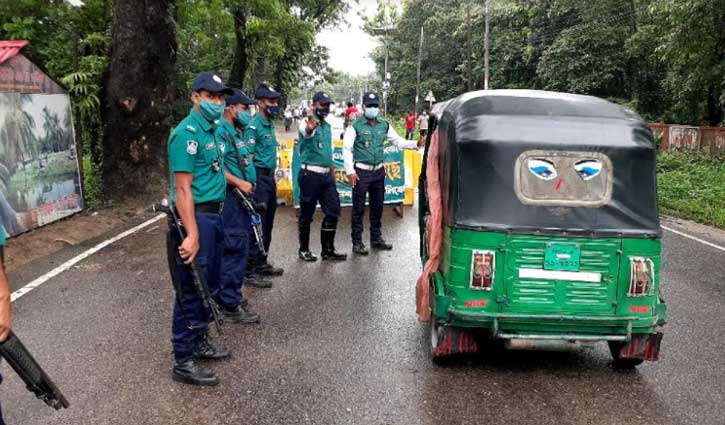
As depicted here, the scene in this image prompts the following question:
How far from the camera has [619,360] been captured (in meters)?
4.24

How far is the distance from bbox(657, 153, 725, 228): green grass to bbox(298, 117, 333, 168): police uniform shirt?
23.4ft

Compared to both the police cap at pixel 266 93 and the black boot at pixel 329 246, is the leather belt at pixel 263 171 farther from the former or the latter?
the black boot at pixel 329 246

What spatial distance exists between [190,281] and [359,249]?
3851mm

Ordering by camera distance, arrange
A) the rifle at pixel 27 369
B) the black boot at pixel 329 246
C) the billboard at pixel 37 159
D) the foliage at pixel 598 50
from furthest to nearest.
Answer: the foliage at pixel 598 50 → the billboard at pixel 37 159 → the black boot at pixel 329 246 → the rifle at pixel 27 369

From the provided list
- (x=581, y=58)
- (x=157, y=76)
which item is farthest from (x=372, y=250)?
(x=581, y=58)

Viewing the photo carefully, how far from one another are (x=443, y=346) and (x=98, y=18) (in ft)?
35.7

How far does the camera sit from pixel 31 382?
2.55 metres

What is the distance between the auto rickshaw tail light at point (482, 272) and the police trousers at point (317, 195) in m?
3.34

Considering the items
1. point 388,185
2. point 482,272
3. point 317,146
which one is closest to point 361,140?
point 317,146

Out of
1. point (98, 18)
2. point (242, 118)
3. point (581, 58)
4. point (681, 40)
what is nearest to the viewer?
point (242, 118)

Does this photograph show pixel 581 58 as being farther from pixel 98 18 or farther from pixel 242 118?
pixel 242 118

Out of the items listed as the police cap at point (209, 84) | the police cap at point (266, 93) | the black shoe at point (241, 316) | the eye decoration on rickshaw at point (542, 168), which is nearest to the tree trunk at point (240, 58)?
the police cap at point (266, 93)

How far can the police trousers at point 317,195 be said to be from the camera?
6965mm

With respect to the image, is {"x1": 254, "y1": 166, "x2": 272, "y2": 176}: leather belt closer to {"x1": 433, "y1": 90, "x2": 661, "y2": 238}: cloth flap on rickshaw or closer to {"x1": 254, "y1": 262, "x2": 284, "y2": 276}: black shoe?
{"x1": 254, "y1": 262, "x2": 284, "y2": 276}: black shoe
